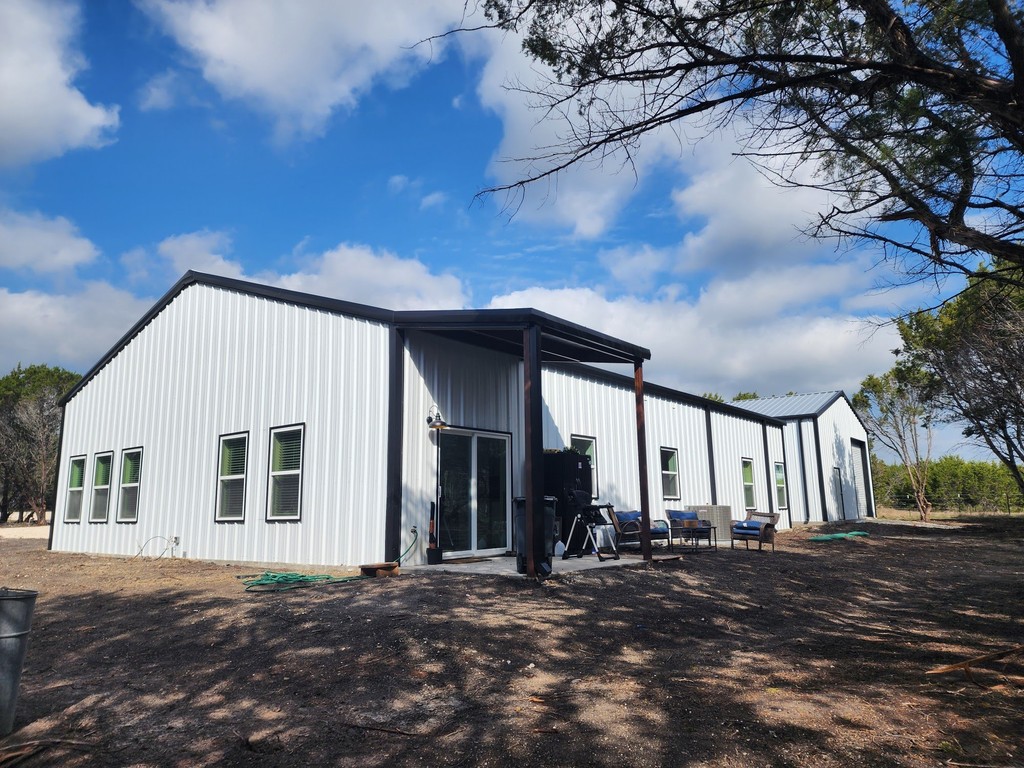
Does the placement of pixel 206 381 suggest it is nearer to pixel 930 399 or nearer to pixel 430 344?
pixel 430 344

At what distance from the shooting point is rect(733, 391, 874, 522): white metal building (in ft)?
81.6

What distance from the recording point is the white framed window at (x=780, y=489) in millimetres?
22969

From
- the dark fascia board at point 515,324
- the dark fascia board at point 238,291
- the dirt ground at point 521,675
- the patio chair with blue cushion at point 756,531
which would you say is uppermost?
the dark fascia board at point 238,291

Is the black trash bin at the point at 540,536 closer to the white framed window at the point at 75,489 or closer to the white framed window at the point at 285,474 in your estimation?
the white framed window at the point at 285,474

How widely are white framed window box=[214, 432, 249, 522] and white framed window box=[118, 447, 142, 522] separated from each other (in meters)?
3.35

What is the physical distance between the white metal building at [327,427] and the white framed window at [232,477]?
4cm

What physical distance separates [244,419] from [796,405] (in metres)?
22.3

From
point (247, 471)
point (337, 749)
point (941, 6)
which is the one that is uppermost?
point (941, 6)

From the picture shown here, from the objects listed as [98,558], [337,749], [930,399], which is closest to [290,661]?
[337,749]

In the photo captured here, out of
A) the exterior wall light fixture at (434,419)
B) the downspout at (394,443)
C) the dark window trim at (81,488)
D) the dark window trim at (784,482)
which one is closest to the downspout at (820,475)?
the dark window trim at (784,482)

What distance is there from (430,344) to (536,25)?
21.7 ft

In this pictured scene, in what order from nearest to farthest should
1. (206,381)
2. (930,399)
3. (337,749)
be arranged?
(337,749) < (206,381) < (930,399)

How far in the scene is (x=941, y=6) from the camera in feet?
14.9

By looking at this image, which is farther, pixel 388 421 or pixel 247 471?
pixel 247 471
